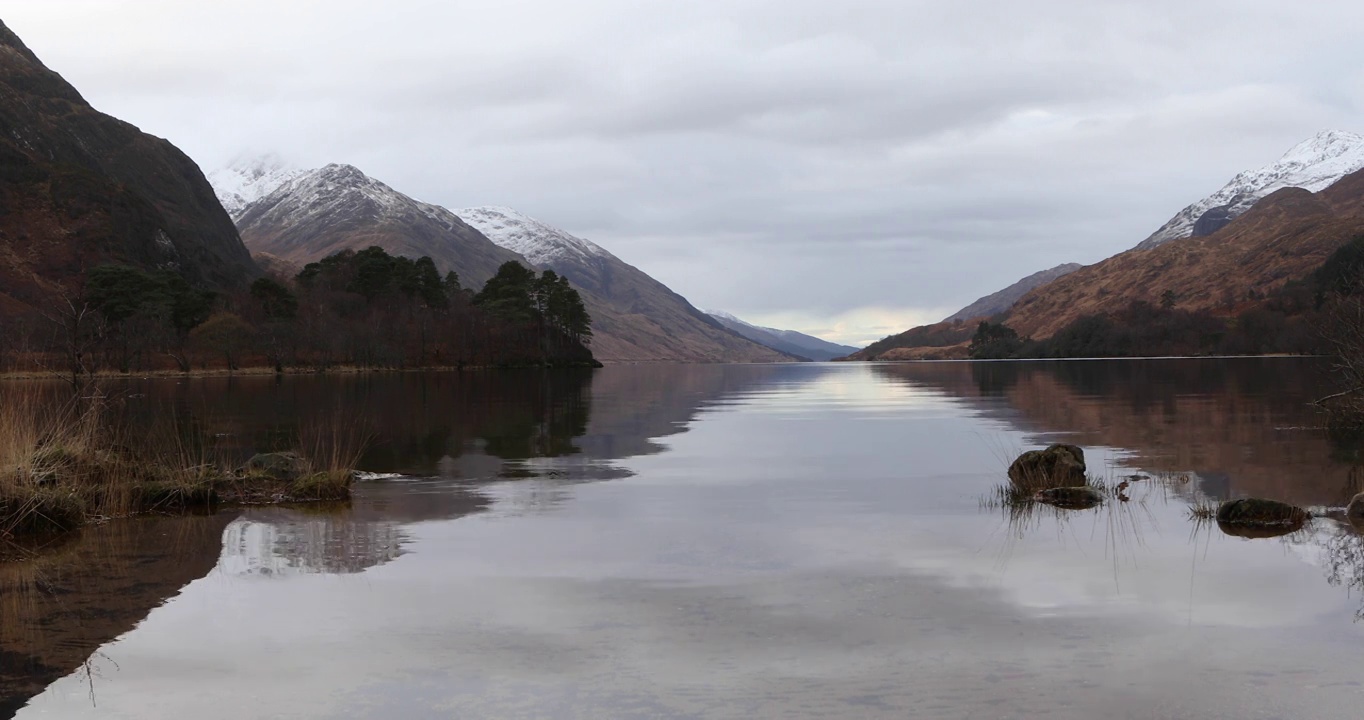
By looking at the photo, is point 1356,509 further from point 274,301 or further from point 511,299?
point 511,299

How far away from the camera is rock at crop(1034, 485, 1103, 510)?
2092 cm

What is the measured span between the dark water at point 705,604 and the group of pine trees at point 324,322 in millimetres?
105645

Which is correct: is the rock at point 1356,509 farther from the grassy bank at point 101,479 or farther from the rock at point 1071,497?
the grassy bank at point 101,479

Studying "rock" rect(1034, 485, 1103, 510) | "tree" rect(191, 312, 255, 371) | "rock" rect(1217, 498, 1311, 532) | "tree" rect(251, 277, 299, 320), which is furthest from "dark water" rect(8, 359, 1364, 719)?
"tree" rect(251, 277, 299, 320)

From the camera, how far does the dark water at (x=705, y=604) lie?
955cm

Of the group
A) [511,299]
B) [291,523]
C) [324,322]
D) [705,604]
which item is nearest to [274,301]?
[324,322]

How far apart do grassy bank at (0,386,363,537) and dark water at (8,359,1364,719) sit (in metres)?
0.77

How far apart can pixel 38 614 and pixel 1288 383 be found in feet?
254

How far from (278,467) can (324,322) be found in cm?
14372

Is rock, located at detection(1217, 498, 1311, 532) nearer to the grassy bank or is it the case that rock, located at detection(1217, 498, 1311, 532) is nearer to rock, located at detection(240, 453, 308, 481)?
the grassy bank

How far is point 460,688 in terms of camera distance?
9.71 m

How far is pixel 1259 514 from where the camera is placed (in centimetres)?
1827

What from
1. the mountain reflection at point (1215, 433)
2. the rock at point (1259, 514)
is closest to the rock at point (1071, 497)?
the mountain reflection at point (1215, 433)

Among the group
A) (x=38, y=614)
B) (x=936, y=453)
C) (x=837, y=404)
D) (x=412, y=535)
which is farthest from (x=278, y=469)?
(x=837, y=404)
